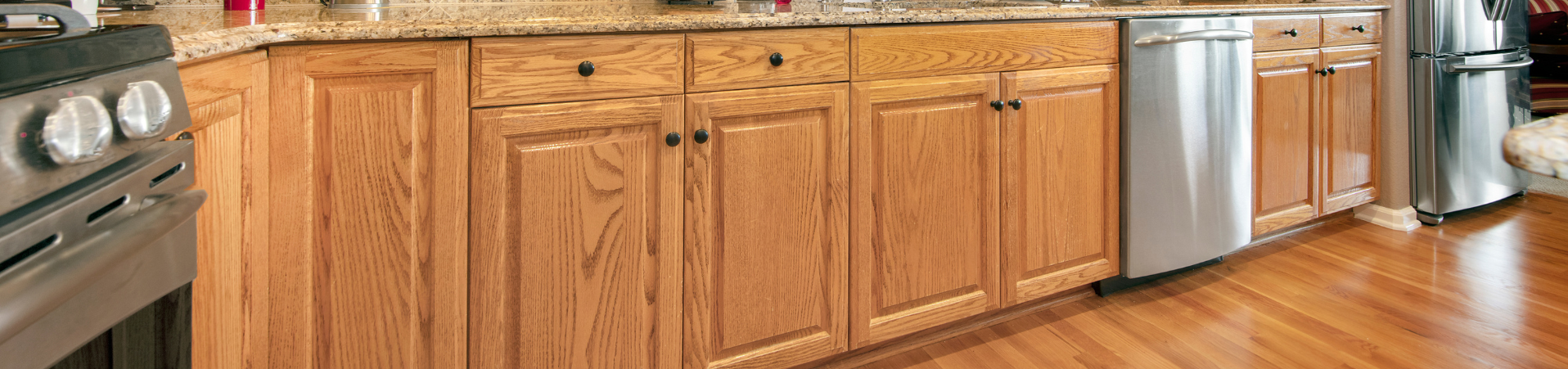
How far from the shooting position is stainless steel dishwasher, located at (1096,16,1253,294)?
1741mm

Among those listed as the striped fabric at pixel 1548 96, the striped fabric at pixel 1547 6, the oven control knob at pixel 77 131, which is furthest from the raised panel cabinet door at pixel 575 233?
the striped fabric at pixel 1547 6

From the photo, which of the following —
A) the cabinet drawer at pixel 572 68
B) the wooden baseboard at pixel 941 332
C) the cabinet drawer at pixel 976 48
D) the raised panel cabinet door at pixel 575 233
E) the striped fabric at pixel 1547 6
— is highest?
the striped fabric at pixel 1547 6

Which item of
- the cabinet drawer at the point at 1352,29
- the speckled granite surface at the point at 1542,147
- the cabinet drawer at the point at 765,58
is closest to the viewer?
the speckled granite surface at the point at 1542,147

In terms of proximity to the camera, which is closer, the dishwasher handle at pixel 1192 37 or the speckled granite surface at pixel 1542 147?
the speckled granite surface at pixel 1542 147

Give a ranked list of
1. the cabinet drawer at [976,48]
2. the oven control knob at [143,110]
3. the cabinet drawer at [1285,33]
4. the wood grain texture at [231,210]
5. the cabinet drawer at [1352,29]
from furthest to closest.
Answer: the cabinet drawer at [1352,29]
the cabinet drawer at [1285,33]
the cabinet drawer at [976,48]
the wood grain texture at [231,210]
the oven control knob at [143,110]

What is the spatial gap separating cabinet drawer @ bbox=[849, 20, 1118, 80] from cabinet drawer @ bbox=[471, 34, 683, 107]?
34cm

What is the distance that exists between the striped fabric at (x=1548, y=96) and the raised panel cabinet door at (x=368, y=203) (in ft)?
12.0

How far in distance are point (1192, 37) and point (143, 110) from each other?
1.80 meters

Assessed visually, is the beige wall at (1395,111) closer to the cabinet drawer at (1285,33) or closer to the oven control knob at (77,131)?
the cabinet drawer at (1285,33)

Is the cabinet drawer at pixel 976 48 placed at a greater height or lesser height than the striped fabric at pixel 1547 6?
lesser

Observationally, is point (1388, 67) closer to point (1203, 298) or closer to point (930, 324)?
point (1203, 298)

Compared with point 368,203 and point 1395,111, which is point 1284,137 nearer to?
point 1395,111

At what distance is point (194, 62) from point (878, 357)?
1221 millimetres

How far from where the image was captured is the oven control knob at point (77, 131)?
0.49 metres
